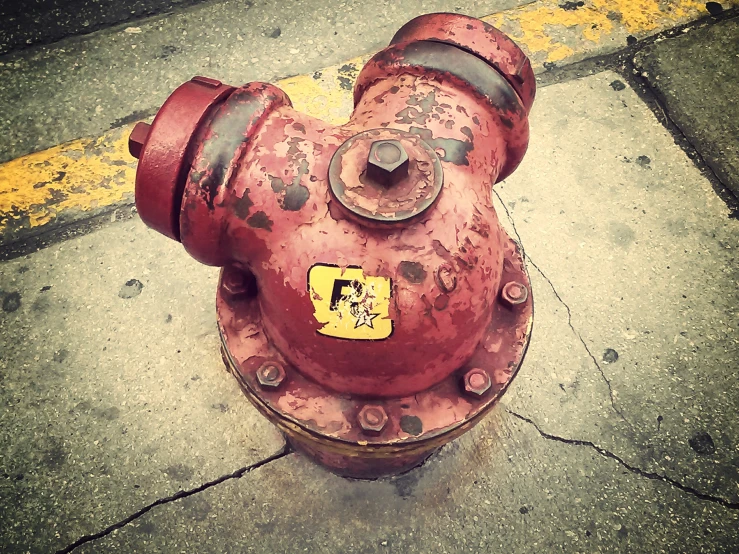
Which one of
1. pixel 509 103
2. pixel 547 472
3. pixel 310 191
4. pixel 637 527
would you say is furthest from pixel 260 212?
pixel 637 527

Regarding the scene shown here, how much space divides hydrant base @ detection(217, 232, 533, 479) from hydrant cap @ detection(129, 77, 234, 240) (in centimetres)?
37

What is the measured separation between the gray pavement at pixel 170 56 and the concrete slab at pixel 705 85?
0.75m

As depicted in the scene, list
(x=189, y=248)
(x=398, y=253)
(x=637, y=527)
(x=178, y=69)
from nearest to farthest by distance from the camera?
(x=398, y=253) → (x=189, y=248) → (x=637, y=527) → (x=178, y=69)

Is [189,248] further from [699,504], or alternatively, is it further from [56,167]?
[699,504]

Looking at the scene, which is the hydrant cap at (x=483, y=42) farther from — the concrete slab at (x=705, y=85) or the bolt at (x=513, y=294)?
the concrete slab at (x=705, y=85)

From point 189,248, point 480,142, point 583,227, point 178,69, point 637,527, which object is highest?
point 480,142

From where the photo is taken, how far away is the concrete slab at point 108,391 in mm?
1797

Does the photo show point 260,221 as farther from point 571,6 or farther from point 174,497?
point 571,6

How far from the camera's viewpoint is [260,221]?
108 cm

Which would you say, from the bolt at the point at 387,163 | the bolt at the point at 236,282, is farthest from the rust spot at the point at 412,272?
the bolt at the point at 236,282

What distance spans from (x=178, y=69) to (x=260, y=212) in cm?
179

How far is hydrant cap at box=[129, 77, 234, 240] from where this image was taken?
1065mm

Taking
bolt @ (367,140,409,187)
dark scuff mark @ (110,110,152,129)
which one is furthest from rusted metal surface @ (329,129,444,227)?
dark scuff mark @ (110,110,152,129)

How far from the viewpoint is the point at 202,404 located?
1930 mm
